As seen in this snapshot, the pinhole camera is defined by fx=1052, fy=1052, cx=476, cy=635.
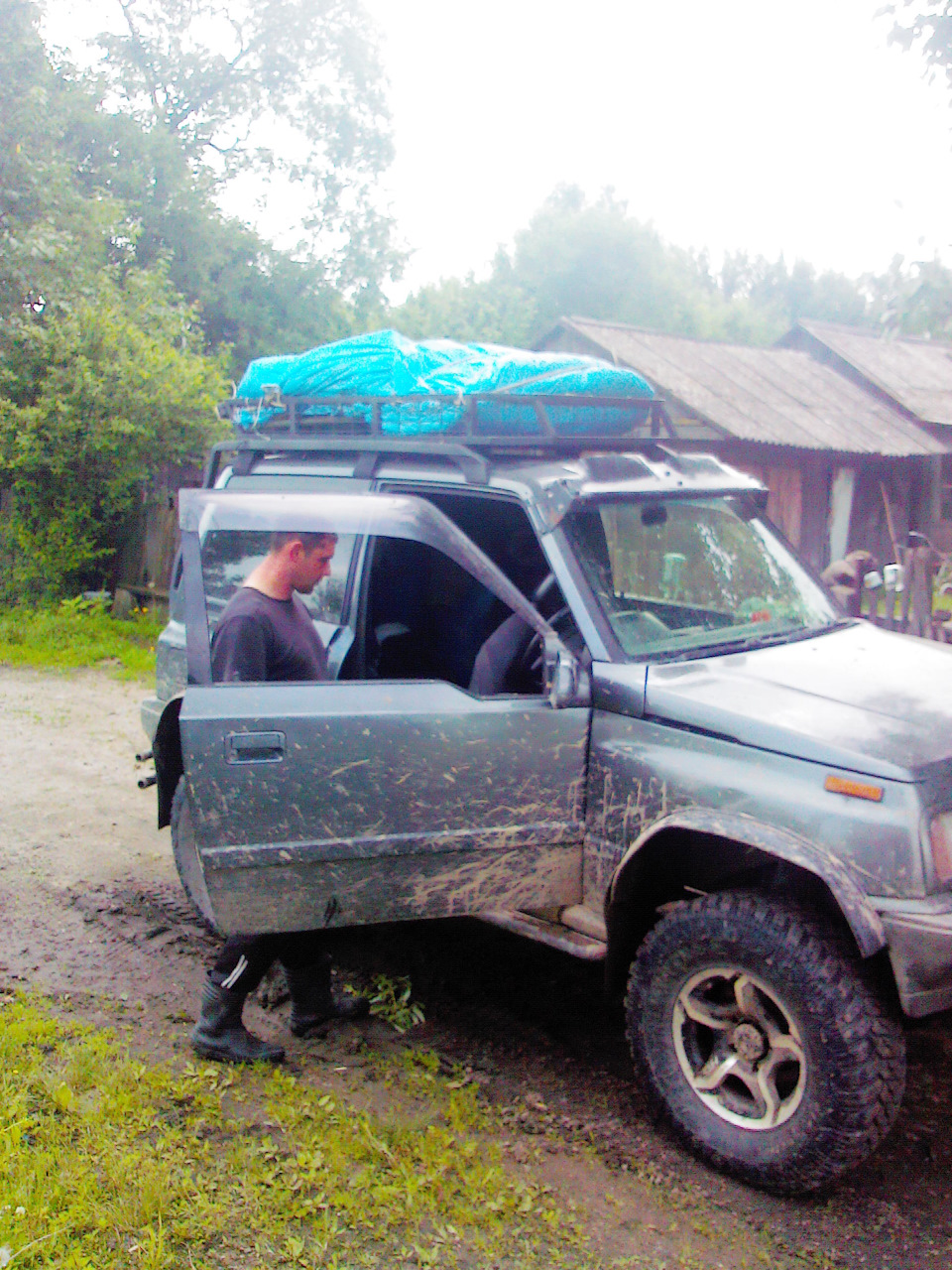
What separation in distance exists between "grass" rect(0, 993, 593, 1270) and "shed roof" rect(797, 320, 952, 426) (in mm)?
18575

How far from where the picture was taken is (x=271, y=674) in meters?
3.72

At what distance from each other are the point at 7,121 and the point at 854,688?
1652 centimetres

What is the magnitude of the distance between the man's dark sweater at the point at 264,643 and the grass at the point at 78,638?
22.2 feet

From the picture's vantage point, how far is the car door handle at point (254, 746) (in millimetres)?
3273

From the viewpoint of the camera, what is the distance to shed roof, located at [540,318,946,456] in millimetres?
14945

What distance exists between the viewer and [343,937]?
4664mm

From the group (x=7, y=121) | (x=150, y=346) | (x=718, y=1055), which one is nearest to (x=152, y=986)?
(x=718, y=1055)

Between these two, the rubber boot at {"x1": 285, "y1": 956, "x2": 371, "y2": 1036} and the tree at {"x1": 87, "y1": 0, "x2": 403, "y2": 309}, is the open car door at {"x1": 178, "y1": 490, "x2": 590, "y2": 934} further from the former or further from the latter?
the tree at {"x1": 87, "y1": 0, "x2": 403, "y2": 309}

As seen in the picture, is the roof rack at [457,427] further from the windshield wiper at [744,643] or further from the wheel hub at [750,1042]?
the wheel hub at [750,1042]

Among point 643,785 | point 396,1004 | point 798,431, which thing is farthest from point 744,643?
point 798,431

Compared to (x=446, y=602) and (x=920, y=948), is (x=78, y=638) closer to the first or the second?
(x=446, y=602)

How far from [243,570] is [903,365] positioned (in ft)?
69.9

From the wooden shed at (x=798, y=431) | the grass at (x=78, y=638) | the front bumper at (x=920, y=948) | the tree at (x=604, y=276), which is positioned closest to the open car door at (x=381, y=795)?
the front bumper at (x=920, y=948)

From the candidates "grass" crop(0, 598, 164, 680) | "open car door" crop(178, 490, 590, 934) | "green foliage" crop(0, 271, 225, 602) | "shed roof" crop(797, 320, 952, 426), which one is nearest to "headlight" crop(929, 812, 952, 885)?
"open car door" crop(178, 490, 590, 934)
